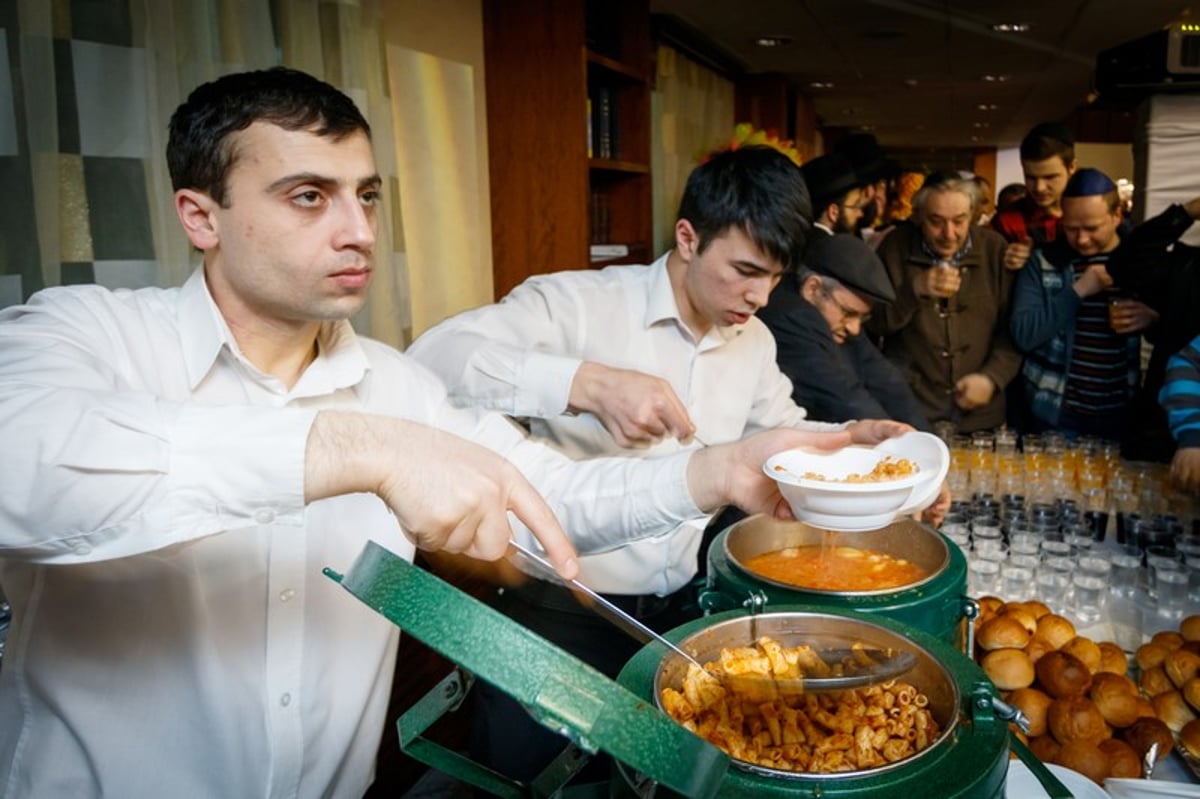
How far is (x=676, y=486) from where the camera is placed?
1.32 meters

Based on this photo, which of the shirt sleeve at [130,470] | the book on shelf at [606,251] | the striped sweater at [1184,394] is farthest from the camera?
the book on shelf at [606,251]

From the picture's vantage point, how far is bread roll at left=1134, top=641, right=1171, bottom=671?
62.4 inches

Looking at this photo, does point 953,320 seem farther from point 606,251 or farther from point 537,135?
point 537,135

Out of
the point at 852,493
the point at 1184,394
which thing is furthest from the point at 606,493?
the point at 1184,394

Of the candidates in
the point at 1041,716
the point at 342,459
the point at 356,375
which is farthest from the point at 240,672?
the point at 1041,716

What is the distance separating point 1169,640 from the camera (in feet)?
5.32

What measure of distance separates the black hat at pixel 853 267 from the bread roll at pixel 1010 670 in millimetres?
1270

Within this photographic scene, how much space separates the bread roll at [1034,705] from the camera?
1443mm

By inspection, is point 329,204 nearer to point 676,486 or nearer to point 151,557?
point 151,557

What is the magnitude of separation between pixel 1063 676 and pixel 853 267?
1.37 m

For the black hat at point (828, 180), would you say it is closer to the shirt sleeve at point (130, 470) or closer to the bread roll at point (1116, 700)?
the bread roll at point (1116, 700)

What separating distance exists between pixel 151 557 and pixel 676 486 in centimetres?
71

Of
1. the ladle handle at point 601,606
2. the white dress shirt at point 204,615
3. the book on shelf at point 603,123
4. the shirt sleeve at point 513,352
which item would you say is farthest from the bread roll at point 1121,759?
the book on shelf at point 603,123

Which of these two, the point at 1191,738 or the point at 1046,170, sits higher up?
the point at 1046,170
